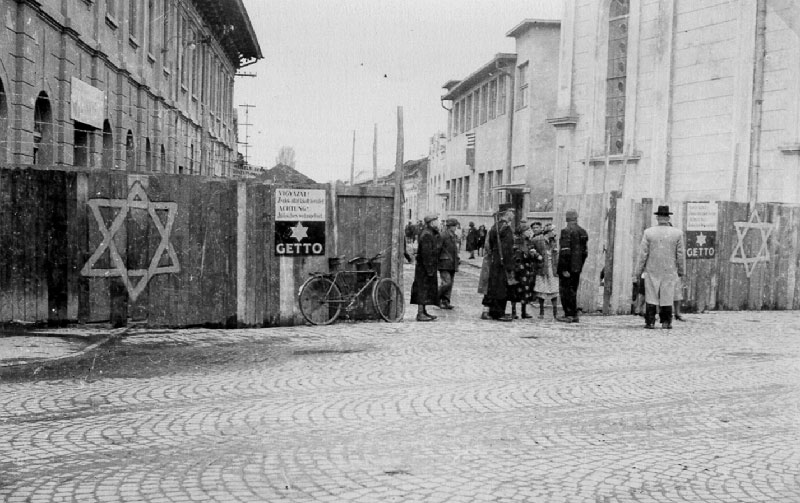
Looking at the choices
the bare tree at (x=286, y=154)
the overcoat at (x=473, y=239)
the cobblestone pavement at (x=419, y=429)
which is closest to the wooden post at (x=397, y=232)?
the cobblestone pavement at (x=419, y=429)

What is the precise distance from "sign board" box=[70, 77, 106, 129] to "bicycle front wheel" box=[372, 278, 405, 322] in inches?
288

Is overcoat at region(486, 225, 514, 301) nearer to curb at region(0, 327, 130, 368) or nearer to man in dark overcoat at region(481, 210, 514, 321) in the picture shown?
man in dark overcoat at region(481, 210, 514, 321)

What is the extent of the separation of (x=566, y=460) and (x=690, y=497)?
2.88 ft

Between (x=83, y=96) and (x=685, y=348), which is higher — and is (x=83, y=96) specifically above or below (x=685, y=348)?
above

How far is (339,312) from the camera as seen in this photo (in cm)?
1282

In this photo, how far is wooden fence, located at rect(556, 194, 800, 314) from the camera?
15.1 m

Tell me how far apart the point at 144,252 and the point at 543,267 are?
6.12m

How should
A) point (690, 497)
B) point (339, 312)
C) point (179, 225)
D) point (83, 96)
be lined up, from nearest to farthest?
point (690, 497) < point (179, 225) < point (339, 312) < point (83, 96)

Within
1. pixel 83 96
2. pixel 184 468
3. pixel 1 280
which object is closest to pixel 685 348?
pixel 184 468

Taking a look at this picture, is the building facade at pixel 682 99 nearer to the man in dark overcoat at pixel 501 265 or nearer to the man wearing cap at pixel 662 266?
the man in dark overcoat at pixel 501 265

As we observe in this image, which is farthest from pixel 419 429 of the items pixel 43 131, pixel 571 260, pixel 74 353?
pixel 43 131

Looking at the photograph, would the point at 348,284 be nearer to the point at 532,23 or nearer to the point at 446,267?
the point at 446,267

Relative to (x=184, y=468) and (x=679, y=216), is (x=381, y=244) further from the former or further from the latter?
(x=184, y=468)

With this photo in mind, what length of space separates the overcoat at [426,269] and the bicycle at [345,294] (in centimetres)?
54
